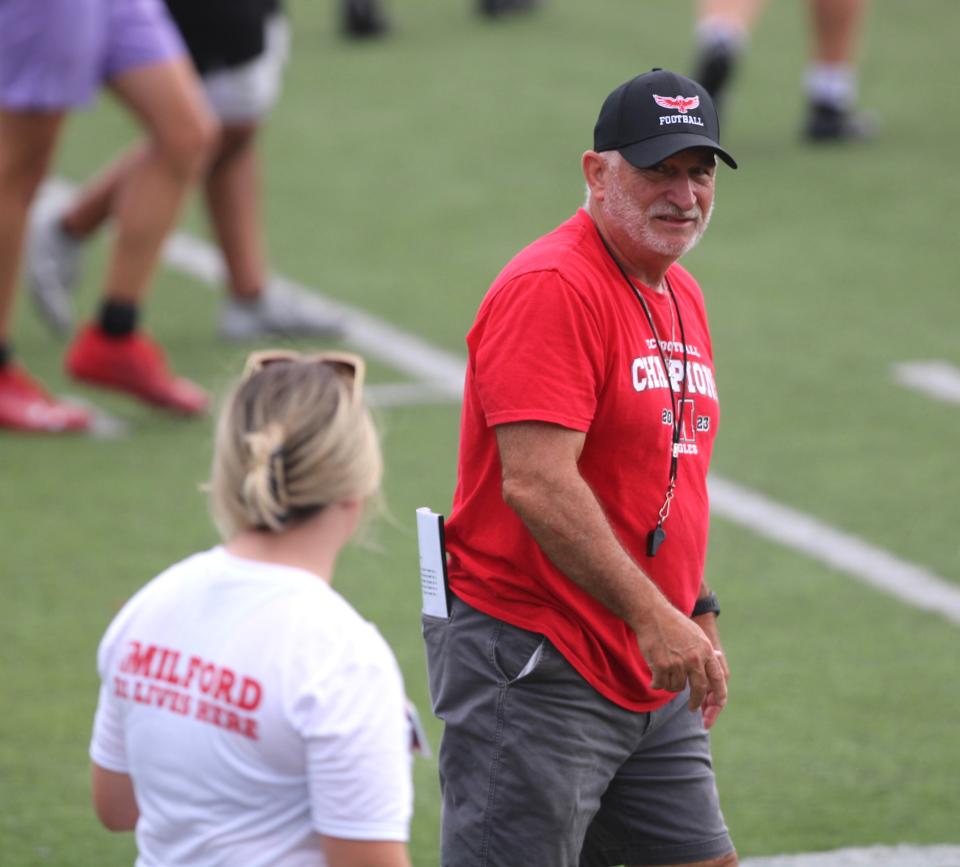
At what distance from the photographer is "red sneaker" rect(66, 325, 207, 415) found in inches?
278

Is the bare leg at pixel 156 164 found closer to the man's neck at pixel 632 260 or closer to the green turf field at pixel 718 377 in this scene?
the green turf field at pixel 718 377

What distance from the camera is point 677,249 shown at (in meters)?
3.27

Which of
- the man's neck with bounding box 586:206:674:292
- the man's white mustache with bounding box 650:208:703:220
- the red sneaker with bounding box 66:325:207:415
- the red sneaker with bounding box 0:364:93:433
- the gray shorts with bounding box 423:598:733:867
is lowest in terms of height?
the red sneaker with bounding box 0:364:93:433

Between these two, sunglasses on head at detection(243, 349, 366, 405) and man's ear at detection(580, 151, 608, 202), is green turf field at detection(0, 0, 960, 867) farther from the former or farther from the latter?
sunglasses on head at detection(243, 349, 366, 405)

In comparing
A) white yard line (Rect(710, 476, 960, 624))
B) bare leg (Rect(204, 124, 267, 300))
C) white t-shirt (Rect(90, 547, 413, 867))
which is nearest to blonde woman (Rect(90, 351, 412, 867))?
white t-shirt (Rect(90, 547, 413, 867))

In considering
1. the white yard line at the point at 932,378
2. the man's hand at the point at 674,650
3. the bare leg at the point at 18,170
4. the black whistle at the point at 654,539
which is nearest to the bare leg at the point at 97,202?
the bare leg at the point at 18,170

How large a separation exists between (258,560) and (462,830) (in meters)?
0.83

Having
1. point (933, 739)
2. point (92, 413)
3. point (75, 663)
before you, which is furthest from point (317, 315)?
point (933, 739)

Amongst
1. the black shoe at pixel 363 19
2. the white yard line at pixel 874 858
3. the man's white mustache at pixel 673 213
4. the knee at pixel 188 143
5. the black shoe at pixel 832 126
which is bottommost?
the black shoe at pixel 363 19

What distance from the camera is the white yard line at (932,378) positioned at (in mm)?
7613

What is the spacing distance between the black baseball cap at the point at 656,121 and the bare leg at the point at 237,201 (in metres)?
4.91

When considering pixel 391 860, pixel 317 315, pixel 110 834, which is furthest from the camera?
pixel 317 315

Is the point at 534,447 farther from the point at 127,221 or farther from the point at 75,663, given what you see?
the point at 127,221

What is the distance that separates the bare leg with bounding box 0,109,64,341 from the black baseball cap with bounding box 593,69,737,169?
394 centimetres
